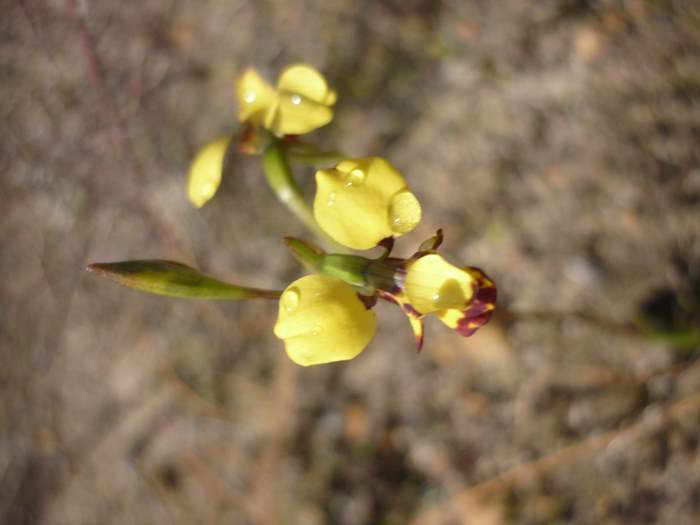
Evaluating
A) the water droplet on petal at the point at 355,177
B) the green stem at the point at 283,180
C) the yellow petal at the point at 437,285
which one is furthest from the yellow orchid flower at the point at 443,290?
the green stem at the point at 283,180

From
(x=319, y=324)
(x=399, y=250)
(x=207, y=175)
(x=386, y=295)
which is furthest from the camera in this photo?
(x=399, y=250)

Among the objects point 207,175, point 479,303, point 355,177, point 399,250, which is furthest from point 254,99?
point 399,250

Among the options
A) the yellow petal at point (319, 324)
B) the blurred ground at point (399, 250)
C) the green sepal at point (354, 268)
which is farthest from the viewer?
the blurred ground at point (399, 250)

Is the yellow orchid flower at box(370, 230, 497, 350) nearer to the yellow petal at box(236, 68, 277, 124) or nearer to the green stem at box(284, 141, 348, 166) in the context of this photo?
the green stem at box(284, 141, 348, 166)

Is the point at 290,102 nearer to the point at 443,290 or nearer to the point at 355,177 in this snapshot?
the point at 355,177

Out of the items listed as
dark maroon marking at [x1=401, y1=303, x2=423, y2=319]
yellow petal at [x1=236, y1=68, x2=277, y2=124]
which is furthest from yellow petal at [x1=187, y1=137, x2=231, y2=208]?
dark maroon marking at [x1=401, y1=303, x2=423, y2=319]

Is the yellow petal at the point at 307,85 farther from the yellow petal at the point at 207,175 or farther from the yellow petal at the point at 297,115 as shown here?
the yellow petal at the point at 207,175

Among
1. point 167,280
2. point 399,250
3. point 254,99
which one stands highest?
point 254,99
